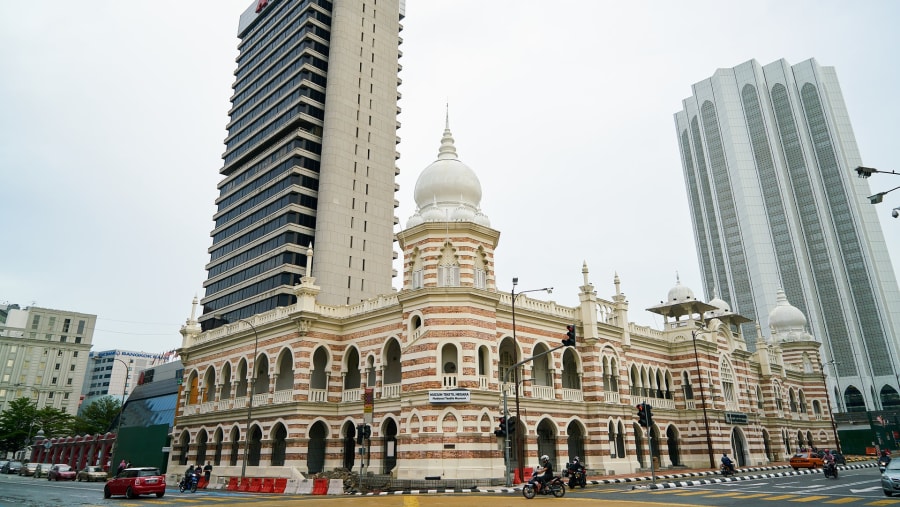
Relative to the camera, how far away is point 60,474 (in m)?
46.7

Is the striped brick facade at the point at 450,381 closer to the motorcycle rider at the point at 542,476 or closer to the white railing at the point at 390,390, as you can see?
the white railing at the point at 390,390

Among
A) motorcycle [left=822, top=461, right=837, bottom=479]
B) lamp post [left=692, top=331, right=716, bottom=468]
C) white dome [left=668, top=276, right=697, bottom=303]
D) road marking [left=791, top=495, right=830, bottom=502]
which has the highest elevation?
white dome [left=668, top=276, right=697, bottom=303]

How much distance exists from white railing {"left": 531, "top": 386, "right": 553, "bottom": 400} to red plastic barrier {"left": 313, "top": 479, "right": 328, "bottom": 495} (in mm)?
12691

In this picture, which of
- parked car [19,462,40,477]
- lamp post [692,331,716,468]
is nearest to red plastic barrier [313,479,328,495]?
lamp post [692,331,716,468]

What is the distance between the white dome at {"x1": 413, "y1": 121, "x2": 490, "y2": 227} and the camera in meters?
35.5

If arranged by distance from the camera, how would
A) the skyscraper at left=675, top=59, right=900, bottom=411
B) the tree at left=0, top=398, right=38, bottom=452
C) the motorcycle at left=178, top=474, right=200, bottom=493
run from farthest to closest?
the skyscraper at left=675, top=59, right=900, bottom=411 < the tree at left=0, top=398, right=38, bottom=452 < the motorcycle at left=178, top=474, right=200, bottom=493

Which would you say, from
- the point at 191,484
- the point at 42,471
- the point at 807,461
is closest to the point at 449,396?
the point at 191,484

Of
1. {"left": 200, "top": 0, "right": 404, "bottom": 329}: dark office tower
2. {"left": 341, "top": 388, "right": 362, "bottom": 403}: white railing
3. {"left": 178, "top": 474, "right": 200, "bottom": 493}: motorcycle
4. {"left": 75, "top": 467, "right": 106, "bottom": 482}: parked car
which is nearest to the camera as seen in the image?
{"left": 178, "top": 474, "right": 200, "bottom": 493}: motorcycle

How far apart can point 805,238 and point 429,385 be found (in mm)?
106354

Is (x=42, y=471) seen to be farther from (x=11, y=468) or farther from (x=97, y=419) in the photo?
(x=97, y=419)

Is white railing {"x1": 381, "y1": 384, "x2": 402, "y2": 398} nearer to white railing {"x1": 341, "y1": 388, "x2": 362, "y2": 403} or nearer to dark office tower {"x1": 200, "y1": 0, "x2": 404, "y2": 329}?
white railing {"x1": 341, "y1": 388, "x2": 362, "y2": 403}

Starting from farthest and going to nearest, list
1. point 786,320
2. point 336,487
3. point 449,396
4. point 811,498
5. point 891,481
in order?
point 786,320
point 449,396
point 336,487
point 891,481
point 811,498

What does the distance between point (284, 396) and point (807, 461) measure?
36.4 meters

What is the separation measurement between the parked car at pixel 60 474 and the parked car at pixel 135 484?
87.1 feet
